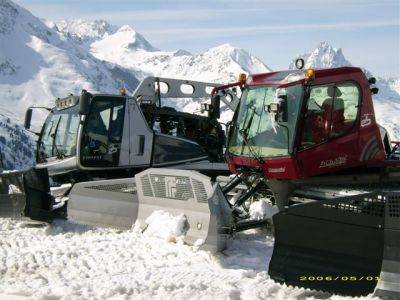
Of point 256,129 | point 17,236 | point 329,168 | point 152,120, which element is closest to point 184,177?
point 256,129

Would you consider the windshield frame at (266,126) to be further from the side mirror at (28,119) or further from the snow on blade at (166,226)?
the side mirror at (28,119)

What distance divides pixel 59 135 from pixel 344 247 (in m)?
8.01

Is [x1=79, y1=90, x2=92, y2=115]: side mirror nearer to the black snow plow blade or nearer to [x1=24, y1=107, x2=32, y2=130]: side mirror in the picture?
[x1=24, y1=107, x2=32, y2=130]: side mirror

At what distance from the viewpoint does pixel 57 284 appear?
6516 millimetres

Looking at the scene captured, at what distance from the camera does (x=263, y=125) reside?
945 cm

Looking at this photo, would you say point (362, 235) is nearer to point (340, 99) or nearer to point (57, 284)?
point (57, 284)

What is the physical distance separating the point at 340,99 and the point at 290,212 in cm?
347

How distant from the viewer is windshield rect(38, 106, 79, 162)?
1250 centimetres

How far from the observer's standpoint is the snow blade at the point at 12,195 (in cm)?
1045

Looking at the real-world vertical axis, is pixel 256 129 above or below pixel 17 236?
above

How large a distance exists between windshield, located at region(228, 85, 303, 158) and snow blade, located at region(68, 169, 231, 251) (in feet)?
4.64

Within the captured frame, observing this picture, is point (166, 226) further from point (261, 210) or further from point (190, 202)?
point (261, 210)
